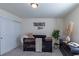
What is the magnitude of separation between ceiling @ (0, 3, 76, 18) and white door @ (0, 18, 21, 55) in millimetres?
230

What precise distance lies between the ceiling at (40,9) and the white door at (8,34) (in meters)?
0.23

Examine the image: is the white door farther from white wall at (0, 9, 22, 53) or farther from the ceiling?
the ceiling

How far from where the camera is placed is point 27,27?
170 centimetres

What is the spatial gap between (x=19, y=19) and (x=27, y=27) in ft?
0.64

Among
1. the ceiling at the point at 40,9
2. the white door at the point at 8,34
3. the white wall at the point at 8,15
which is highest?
the ceiling at the point at 40,9

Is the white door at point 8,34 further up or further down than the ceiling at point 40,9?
further down

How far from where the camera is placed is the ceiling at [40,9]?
138 centimetres

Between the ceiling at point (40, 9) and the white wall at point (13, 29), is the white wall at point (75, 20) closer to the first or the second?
the ceiling at point (40, 9)

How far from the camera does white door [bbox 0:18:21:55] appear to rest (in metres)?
1.63

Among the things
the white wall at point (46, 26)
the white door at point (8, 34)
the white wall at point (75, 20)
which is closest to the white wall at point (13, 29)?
the white door at point (8, 34)

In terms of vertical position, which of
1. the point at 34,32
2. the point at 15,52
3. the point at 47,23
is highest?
the point at 47,23

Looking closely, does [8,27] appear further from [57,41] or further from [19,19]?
[57,41]

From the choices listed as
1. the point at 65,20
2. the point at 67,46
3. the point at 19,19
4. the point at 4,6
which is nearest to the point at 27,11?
the point at 19,19

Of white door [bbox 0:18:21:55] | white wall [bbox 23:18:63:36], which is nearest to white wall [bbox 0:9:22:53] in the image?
white door [bbox 0:18:21:55]
